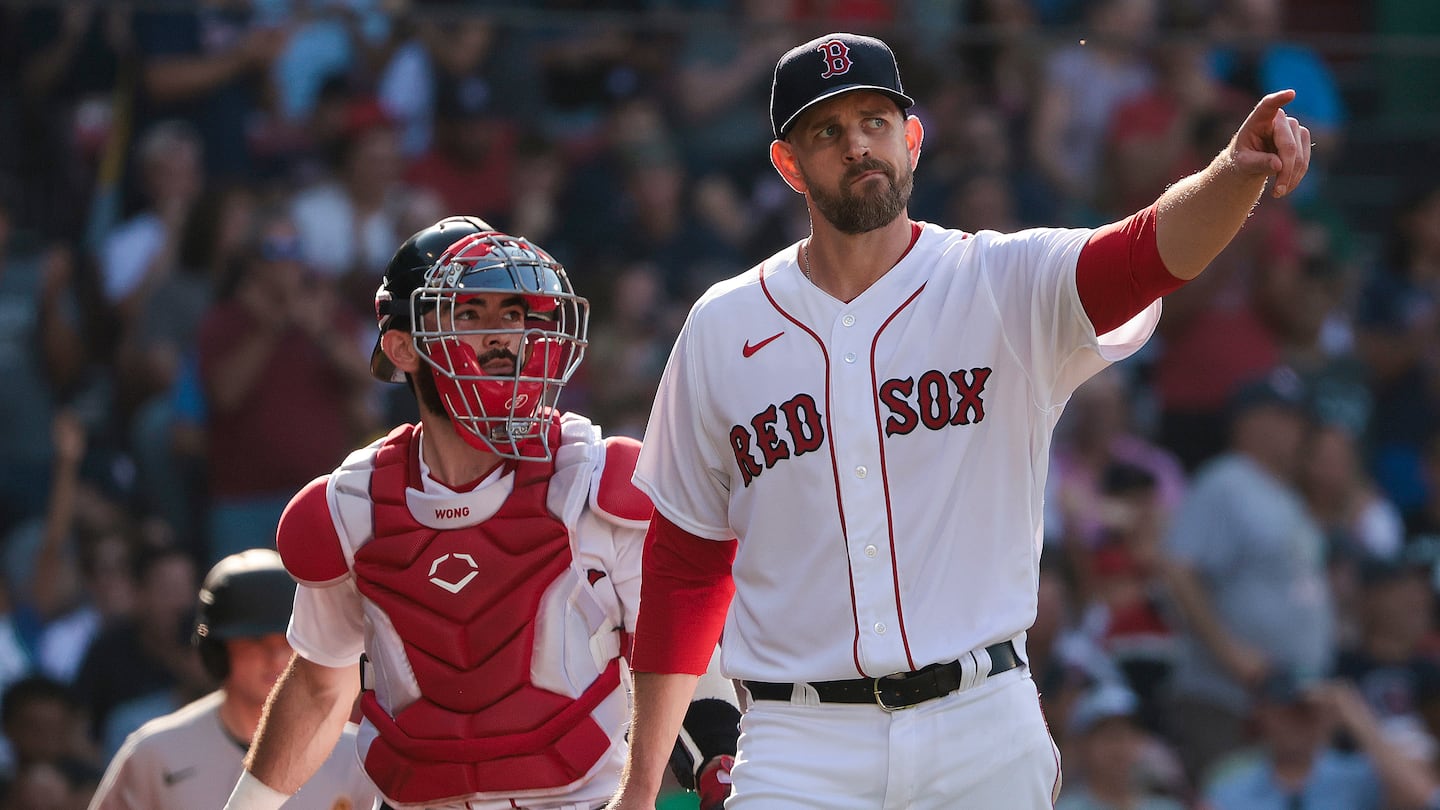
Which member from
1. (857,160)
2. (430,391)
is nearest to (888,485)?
(857,160)

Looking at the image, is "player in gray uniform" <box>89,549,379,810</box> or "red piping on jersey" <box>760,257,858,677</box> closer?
"red piping on jersey" <box>760,257,858,677</box>

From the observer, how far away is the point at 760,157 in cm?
914

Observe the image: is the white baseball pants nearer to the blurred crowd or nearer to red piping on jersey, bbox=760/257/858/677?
red piping on jersey, bbox=760/257/858/677

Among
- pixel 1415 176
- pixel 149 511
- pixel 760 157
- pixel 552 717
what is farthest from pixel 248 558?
pixel 1415 176

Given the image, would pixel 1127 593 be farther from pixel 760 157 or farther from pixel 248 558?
pixel 248 558

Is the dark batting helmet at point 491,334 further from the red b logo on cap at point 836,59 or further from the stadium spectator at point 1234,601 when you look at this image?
the stadium spectator at point 1234,601

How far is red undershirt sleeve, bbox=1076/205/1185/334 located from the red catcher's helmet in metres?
1.29

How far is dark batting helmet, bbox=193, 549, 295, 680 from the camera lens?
17.4 ft

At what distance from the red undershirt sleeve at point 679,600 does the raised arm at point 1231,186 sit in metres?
1.19

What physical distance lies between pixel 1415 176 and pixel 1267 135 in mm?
7168

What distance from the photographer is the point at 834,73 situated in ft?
12.2

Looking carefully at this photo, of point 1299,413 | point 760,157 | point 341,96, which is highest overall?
point 341,96

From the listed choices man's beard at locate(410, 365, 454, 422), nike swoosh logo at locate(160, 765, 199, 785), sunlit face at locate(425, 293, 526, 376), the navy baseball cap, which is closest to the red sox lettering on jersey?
the navy baseball cap

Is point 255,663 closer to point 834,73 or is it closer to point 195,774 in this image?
point 195,774
